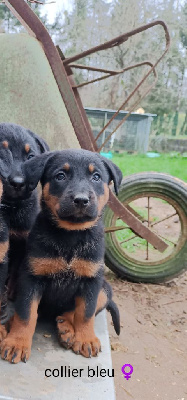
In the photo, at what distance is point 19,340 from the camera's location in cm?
189

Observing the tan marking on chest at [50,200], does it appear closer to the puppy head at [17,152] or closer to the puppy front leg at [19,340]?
the puppy head at [17,152]

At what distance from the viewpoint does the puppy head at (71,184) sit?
1.79 m

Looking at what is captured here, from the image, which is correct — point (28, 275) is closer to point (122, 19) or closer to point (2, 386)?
point (2, 386)

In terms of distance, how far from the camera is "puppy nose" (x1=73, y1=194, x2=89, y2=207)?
174cm

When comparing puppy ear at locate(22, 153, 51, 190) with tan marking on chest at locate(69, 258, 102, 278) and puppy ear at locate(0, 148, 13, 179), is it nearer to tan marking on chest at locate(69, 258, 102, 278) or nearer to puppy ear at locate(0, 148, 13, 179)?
puppy ear at locate(0, 148, 13, 179)

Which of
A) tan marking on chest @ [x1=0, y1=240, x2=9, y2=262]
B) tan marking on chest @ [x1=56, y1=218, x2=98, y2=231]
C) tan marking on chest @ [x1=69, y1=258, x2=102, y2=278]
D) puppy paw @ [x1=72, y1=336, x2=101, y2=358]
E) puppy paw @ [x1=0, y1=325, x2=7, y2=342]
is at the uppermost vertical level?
tan marking on chest @ [x1=56, y1=218, x2=98, y2=231]

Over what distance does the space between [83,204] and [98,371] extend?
32.6 inches

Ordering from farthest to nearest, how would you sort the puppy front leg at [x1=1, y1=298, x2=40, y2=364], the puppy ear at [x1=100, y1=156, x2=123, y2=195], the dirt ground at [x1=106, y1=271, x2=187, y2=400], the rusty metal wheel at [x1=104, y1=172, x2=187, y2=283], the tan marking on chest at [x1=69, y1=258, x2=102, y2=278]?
the rusty metal wheel at [x1=104, y1=172, x2=187, y2=283] < the dirt ground at [x1=106, y1=271, x2=187, y2=400] < the puppy ear at [x1=100, y1=156, x2=123, y2=195] < the tan marking on chest at [x1=69, y1=258, x2=102, y2=278] < the puppy front leg at [x1=1, y1=298, x2=40, y2=364]

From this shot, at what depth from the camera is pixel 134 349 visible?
11.6 ft

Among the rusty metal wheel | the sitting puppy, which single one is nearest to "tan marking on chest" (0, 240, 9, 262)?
the sitting puppy

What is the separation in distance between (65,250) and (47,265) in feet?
0.38

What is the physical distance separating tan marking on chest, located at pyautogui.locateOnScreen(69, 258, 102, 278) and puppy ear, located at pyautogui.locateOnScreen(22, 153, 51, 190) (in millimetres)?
443

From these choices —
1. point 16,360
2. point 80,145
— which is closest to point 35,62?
point 80,145

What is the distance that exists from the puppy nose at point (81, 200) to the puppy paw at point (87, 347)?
0.76 metres
